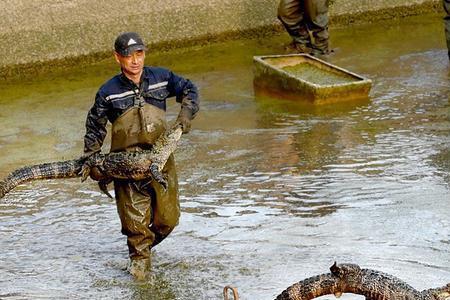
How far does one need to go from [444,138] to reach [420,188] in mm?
1448

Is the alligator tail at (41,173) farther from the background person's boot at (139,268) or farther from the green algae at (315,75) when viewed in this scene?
the green algae at (315,75)

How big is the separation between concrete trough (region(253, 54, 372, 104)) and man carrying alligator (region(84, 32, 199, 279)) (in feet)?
13.5

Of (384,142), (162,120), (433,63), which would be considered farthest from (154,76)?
(433,63)

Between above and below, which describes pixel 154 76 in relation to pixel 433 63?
above

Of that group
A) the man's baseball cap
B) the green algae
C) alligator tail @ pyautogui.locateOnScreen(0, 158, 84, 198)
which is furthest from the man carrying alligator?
the green algae

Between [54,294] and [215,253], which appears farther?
[215,253]

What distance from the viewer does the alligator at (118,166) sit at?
23.8ft

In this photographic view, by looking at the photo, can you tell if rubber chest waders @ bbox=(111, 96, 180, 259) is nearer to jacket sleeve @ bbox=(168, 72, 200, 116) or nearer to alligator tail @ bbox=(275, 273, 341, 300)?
jacket sleeve @ bbox=(168, 72, 200, 116)

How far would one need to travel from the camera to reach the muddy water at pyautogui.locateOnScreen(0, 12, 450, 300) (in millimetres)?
7383

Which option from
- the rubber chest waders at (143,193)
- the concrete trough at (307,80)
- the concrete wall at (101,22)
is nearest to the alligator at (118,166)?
the rubber chest waders at (143,193)

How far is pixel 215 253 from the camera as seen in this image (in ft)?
25.3

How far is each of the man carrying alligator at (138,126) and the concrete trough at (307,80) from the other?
412 centimetres

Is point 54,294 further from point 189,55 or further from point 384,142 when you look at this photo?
point 189,55

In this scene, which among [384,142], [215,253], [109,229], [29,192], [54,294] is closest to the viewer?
[54,294]
